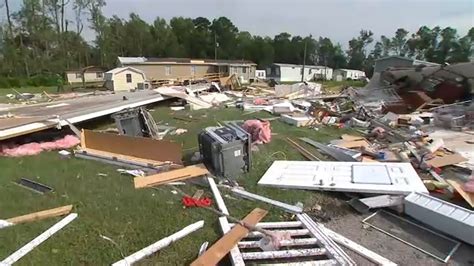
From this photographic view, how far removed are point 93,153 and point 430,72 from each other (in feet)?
52.6

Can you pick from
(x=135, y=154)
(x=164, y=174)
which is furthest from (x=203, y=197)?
(x=135, y=154)

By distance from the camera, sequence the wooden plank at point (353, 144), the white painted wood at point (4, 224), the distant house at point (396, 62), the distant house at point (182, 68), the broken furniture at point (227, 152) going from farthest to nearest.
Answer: the distant house at point (182, 68) → the distant house at point (396, 62) → the wooden plank at point (353, 144) → the broken furniture at point (227, 152) → the white painted wood at point (4, 224)

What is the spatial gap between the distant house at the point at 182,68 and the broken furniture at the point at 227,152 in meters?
22.5

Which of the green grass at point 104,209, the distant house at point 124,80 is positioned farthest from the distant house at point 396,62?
the green grass at point 104,209

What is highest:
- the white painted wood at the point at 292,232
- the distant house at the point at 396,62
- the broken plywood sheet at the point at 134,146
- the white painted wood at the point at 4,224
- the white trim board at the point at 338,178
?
the distant house at the point at 396,62

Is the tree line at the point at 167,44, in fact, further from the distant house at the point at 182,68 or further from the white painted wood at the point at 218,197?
the white painted wood at the point at 218,197

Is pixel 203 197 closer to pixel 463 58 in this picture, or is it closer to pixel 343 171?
pixel 343 171

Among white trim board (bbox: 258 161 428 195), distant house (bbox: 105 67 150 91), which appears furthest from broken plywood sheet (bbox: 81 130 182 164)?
distant house (bbox: 105 67 150 91)

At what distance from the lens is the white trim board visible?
→ 161 inches

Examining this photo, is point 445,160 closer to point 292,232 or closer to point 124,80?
point 292,232

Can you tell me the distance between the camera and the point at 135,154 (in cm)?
567

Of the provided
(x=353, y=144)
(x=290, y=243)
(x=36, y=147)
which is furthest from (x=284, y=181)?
(x=36, y=147)

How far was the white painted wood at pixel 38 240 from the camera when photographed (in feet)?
9.14

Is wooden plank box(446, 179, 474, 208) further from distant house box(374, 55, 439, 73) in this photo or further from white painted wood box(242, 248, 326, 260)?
distant house box(374, 55, 439, 73)
